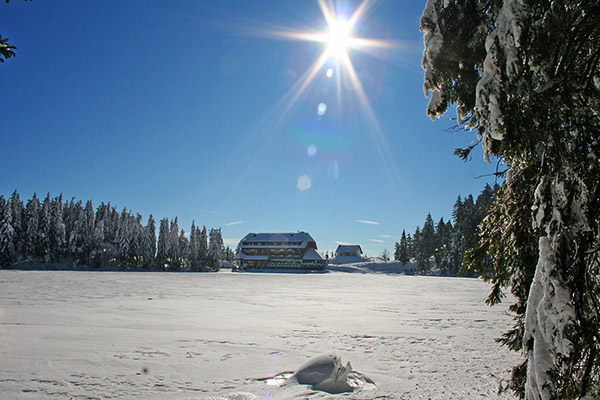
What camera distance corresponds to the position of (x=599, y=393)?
9.96 feet

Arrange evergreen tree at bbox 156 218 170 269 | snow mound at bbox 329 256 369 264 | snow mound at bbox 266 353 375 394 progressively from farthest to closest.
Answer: snow mound at bbox 329 256 369 264
evergreen tree at bbox 156 218 170 269
snow mound at bbox 266 353 375 394

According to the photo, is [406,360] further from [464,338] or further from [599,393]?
[599,393]

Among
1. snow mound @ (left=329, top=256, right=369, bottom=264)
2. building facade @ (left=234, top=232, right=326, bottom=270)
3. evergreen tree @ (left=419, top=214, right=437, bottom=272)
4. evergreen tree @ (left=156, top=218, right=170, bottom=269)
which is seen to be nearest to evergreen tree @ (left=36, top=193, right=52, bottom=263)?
evergreen tree @ (left=156, top=218, right=170, bottom=269)

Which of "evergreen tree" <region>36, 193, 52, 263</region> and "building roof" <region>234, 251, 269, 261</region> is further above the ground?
"evergreen tree" <region>36, 193, 52, 263</region>

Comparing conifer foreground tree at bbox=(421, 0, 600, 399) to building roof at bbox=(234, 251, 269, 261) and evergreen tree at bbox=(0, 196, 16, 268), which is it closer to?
building roof at bbox=(234, 251, 269, 261)

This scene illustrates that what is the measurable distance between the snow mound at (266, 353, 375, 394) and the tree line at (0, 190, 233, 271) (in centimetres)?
7623

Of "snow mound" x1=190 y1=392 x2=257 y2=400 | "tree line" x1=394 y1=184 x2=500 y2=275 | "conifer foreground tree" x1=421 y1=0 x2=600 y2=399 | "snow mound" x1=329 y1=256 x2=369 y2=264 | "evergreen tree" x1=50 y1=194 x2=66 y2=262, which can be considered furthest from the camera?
"snow mound" x1=329 y1=256 x2=369 y2=264

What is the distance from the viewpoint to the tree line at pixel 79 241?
70875 mm

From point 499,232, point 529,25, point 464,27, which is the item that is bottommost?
point 499,232

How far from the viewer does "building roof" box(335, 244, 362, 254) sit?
116938 mm

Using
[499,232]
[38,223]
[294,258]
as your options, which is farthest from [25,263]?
[499,232]

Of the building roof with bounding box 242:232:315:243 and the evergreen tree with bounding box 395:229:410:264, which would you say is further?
the evergreen tree with bounding box 395:229:410:264

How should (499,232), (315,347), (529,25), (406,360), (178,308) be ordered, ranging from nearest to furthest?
(529,25) → (499,232) → (406,360) → (315,347) → (178,308)

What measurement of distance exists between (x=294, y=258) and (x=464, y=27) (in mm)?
81509
